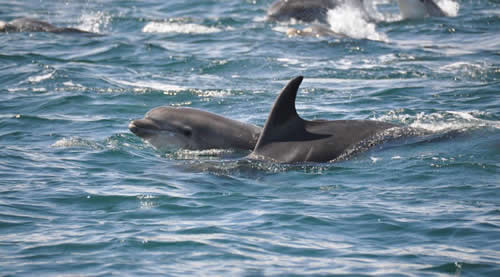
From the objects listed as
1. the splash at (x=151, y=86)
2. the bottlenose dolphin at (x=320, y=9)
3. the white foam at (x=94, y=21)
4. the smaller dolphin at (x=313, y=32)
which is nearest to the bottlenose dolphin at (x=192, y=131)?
the splash at (x=151, y=86)

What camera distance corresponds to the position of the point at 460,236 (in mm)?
8562

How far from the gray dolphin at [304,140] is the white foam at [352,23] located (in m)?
12.8

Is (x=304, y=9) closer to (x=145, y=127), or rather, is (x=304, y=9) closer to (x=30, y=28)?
(x=30, y=28)

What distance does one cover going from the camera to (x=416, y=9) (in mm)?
28203

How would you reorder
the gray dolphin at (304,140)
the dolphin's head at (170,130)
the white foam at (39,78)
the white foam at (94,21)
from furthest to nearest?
the white foam at (94,21) → the white foam at (39,78) → the dolphin's head at (170,130) → the gray dolphin at (304,140)

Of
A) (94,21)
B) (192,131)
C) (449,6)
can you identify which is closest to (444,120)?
(192,131)

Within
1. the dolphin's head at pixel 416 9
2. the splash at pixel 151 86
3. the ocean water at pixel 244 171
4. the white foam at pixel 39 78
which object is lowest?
the ocean water at pixel 244 171

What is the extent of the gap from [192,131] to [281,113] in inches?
76.7

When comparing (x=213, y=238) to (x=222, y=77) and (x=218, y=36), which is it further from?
(x=218, y=36)

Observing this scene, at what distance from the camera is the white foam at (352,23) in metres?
24.9

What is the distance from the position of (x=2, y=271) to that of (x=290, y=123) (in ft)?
16.5

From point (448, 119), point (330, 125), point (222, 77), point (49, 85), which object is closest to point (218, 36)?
point (222, 77)

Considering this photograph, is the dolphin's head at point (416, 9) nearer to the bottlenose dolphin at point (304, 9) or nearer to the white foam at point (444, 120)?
the bottlenose dolphin at point (304, 9)

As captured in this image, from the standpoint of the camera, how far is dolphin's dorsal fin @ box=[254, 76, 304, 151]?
1091 cm
